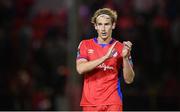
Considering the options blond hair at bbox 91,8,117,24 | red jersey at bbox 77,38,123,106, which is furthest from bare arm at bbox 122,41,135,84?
blond hair at bbox 91,8,117,24

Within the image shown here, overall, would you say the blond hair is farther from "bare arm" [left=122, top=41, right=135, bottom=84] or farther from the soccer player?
"bare arm" [left=122, top=41, right=135, bottom=84]

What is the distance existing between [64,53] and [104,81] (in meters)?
9.03

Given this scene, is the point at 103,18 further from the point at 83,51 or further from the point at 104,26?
the point at 83,51

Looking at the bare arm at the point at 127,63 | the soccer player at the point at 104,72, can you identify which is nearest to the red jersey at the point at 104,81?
the soccer player at the point at 104,72

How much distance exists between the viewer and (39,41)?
14352 mm

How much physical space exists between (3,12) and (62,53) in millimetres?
1883

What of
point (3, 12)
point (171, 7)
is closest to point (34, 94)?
point (3, 12)

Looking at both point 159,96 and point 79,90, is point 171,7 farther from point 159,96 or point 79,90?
point 79,90

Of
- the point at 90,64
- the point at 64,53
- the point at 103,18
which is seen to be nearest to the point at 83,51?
the point at 90,64

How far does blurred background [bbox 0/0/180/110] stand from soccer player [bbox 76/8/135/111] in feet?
23.6

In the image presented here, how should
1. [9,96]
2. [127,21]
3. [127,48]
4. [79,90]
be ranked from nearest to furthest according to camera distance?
1. [127,48]
2. [79,90]
3. [9,96]
4. [127,21]

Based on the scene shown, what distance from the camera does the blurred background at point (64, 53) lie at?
1316cm

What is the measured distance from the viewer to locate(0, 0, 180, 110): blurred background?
43.2ft

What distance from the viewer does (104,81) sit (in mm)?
5090
